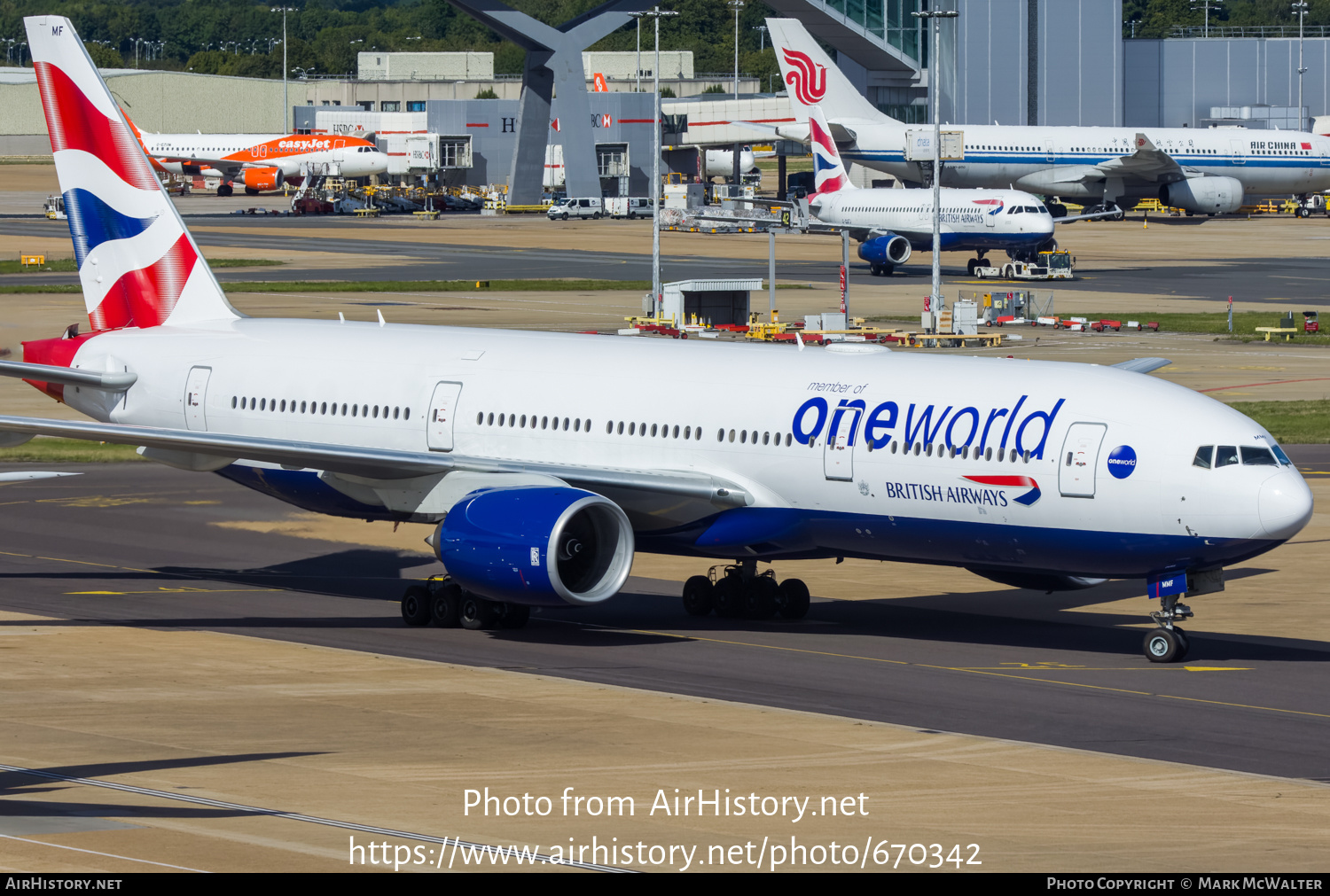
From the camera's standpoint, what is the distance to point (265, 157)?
184125 millimetres

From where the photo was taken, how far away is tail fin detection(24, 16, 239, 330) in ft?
116

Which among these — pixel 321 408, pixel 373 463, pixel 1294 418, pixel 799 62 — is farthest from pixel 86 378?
pixel 799 62

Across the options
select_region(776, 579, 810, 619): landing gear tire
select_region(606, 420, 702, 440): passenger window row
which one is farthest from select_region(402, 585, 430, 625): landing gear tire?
select_region(776, 579, 810, 619): landing gear tire

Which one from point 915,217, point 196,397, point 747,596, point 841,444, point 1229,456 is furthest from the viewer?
point 915,217

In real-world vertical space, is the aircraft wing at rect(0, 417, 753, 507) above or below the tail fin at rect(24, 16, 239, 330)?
below

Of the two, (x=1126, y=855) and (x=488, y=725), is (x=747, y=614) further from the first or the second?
(x=1126, y=855)

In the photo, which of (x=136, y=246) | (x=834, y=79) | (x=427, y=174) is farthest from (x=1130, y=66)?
(x=136, y=246)

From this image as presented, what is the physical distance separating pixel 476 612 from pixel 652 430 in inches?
160

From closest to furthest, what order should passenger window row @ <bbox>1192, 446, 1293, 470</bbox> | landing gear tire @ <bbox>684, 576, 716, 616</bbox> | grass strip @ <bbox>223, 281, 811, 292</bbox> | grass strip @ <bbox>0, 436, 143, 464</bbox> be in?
passenger window row @ <bbox>1192, 446, 1293, 470</bbox> < landing gear tire @ <bbox>684, 576, 716, 616</bbox> < grass strip @ <bbox>0, 436, 143, 464</bbox> < grass strip @ <bbox>223, 281, 811, 292</bbox>

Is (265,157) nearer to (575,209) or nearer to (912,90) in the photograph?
(575,209)

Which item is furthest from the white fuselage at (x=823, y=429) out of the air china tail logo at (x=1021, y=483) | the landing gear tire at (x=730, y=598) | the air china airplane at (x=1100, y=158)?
the air china airplane at (x=1100, y=158)

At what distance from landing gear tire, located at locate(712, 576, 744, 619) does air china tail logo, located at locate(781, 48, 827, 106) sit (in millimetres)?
98397

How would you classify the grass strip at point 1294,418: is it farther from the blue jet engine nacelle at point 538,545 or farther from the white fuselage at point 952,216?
the white fuselage at point 952,216

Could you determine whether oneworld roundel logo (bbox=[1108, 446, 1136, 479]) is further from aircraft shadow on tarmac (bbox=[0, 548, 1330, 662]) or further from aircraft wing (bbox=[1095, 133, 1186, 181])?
aircraft wing (bbox=[1095, 133, 1186, 181])
